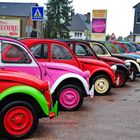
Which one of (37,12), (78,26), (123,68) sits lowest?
(123,68)

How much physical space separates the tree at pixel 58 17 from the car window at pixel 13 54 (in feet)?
211

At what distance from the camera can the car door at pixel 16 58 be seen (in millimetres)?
6785

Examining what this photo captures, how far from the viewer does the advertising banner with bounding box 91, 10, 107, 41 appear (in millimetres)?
24656

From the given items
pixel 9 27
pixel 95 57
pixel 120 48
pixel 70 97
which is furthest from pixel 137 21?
pixel 70 97

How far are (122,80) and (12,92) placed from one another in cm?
826

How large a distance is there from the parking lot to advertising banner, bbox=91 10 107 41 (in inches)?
599

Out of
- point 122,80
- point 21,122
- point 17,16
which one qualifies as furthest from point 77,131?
point 17,16

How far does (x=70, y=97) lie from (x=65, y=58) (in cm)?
134

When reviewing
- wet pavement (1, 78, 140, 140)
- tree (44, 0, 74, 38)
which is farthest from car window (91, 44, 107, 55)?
tree (44, 0, 74, 38)

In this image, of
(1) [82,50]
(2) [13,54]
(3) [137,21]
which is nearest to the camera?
(2) [13,54]

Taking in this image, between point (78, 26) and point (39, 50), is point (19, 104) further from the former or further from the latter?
point (78, 26)

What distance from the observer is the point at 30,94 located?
5887 millimetres

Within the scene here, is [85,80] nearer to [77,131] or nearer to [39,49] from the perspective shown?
[39,49]

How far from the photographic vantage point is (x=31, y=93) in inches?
232
